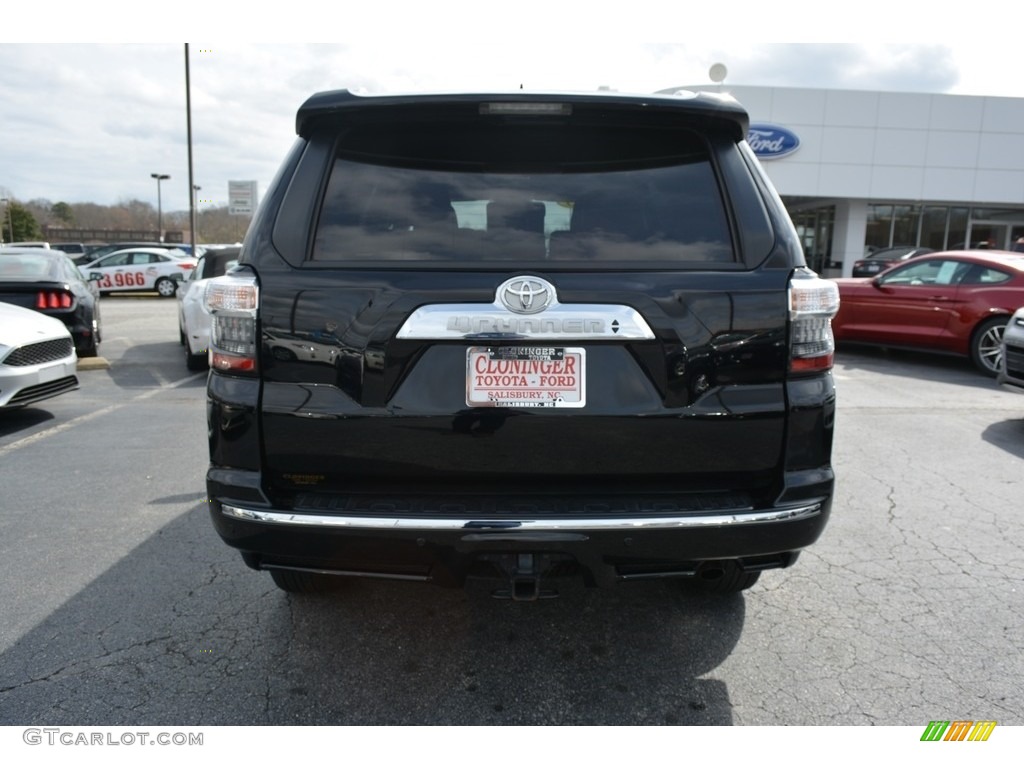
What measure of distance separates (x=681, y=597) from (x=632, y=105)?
85.2 inches

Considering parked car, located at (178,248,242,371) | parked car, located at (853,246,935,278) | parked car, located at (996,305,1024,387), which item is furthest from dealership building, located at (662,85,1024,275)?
parked car, located at (178,248,242,371)

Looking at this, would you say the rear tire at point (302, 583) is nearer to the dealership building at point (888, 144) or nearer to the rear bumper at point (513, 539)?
the rear bumper at point (513, 539)

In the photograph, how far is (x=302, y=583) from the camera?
122 inches

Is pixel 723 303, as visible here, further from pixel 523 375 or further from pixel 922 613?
pixel 922 613

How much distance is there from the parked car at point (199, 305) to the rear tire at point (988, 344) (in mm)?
9555

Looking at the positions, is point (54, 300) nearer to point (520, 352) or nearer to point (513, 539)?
point (520, 352)

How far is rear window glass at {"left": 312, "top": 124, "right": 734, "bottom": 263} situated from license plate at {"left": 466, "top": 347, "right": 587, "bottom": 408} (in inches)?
12.9

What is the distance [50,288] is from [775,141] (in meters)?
22.5

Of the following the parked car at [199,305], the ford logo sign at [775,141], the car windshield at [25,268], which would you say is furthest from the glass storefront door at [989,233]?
the car windshield at [25,268]

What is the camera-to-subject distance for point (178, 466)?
17.0 ft

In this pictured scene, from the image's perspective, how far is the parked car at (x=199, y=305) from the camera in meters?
8.73

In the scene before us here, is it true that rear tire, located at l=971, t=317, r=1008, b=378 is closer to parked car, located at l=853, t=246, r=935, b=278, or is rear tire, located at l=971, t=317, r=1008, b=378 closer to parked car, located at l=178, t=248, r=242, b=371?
parked car, located at l=178, t=248, r=242, b=371

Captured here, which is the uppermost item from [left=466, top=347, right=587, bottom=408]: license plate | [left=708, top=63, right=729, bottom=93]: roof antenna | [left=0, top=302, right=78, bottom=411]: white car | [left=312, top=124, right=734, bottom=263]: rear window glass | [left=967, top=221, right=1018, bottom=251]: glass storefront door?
[left=708, top=63, right=729, bottom=93]: roof antenna

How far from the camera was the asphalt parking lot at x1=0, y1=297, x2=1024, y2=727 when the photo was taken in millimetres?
2469
